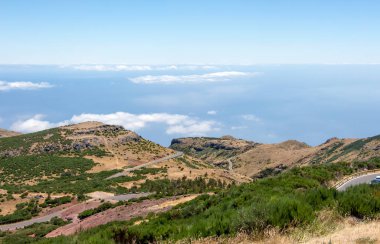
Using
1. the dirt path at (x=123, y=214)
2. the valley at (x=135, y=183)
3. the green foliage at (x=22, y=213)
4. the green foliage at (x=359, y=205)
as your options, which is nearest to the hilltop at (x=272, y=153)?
the valley at (x=135, y=183)

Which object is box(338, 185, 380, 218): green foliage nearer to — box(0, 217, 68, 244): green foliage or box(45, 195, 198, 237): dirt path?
box(45, 195, 198, 237): dirt path

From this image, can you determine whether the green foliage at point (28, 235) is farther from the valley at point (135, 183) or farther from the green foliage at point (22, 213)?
the green foliage at point (22, 213)

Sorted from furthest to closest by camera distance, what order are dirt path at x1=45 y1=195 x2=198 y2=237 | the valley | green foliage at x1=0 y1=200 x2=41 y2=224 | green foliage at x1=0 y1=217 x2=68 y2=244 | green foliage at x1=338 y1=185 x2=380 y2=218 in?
green foliage at x1=0 y1=200 x2=41 y2=224, dirt path at x1=45 y1=195 x2=198 y2=237, green foliage at x1=0 y1=217 x2=68 y2=244, the valley, green foliage at x1=338 y1=185 x2=380 y2=218

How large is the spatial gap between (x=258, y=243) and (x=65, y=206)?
1381 inches

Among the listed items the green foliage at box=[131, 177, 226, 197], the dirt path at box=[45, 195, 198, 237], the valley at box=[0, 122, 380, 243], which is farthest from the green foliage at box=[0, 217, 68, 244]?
the green foliage at box=[131, 177, 226, 197]

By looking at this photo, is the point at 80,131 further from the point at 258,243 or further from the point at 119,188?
the point at 258,243

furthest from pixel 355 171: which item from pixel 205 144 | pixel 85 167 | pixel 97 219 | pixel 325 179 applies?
pixel 205 144

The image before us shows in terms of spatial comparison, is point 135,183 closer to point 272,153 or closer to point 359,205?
point 359,205

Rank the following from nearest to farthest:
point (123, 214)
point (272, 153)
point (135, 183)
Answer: point (123, 214)
point (135, 183)
point (272, 153)

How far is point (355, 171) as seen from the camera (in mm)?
32844

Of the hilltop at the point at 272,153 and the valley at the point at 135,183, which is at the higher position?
the valley at the point at 135,183

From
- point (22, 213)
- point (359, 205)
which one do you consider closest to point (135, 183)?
point (22, 213)

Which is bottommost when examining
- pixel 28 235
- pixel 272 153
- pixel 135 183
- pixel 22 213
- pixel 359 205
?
pixel 272 153

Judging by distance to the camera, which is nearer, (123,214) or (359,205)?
(359,205)
